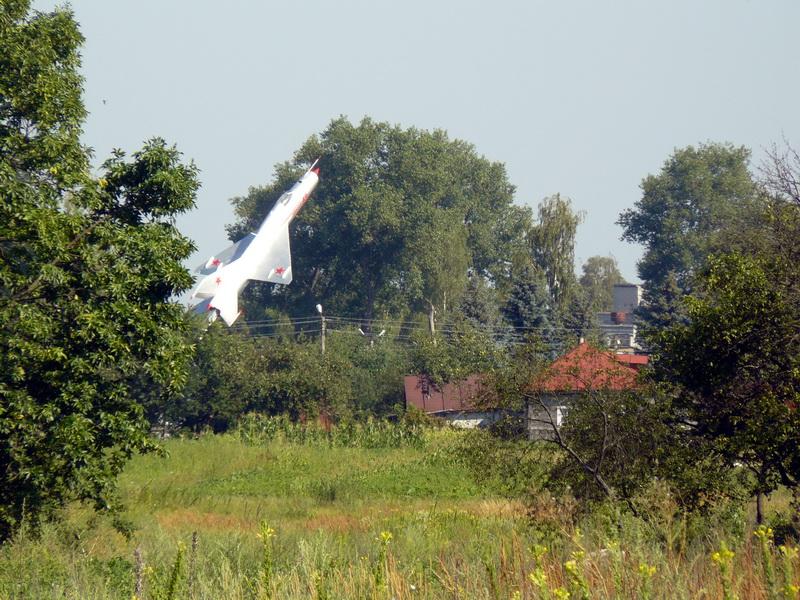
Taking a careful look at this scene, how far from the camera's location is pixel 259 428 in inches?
1932

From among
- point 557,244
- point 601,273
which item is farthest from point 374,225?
point 601,273

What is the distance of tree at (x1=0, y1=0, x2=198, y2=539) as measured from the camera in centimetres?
1527

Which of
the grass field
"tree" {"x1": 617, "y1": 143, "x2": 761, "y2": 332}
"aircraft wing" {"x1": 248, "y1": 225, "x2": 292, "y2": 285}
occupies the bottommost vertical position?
the grass field

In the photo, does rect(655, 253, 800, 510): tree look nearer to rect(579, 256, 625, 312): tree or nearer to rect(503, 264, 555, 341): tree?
rect(503, 264, 555, 341): tree

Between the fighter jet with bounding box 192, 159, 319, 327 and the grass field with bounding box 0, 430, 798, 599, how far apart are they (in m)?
21.0

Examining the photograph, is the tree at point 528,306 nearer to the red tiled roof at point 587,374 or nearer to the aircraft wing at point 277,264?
the aircraft wing at point 277,264

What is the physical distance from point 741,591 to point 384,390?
189 feet

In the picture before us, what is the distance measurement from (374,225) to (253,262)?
70.2ft

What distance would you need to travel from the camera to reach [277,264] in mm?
68188

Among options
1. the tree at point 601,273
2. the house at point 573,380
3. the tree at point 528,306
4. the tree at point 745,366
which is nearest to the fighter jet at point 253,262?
the tree at point 528,306

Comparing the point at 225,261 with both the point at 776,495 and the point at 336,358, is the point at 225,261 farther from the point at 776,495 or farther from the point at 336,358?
the point at 776,495

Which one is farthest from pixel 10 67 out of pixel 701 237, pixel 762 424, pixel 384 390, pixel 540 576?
pixel 701 237

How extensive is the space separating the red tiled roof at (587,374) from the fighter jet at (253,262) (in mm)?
48774

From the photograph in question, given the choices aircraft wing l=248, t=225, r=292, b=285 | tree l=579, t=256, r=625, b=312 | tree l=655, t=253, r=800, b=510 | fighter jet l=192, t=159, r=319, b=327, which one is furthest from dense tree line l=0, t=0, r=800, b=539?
tree l=579, t=256, r=625, b=312
